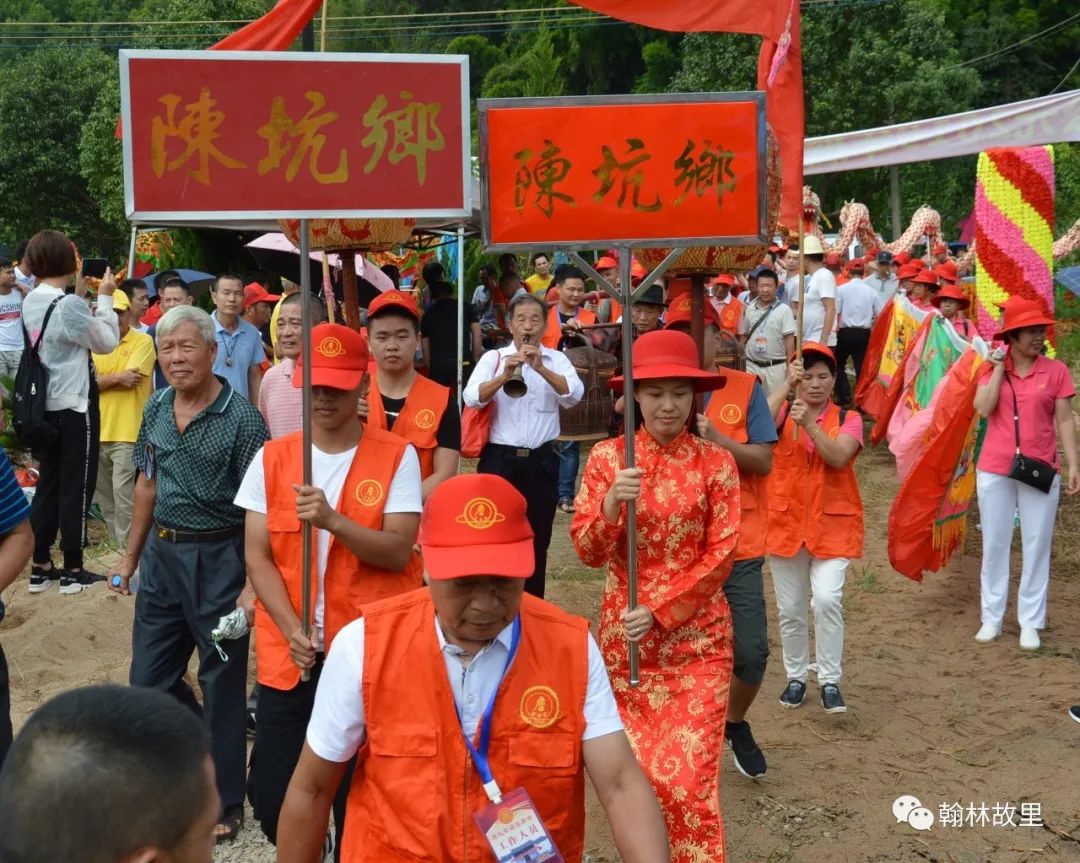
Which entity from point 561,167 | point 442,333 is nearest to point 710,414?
point 561,167

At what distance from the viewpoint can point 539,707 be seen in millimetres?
2740

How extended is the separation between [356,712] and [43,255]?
513cm

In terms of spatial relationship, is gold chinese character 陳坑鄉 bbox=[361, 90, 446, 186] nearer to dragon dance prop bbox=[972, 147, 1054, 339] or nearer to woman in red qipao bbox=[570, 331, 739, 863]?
woman in red qipao bbox=[570, 331, 739, 863]

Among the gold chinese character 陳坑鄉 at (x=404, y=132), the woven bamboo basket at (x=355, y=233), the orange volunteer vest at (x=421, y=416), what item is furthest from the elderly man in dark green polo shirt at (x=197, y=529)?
the woven bamboo basket at (x=355, y=233)

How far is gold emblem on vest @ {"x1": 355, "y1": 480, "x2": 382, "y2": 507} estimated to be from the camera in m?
4.00

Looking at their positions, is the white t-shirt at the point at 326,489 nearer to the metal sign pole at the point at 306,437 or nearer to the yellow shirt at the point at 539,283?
the metal sign pole at the point at 306,437

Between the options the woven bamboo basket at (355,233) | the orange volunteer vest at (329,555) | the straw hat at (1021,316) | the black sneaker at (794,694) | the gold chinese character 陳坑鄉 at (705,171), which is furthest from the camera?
the straw hat at (1021,316)

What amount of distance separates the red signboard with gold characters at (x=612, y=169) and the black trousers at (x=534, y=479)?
2.67 m

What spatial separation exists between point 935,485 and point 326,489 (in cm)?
497

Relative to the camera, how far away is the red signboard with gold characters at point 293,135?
3.75 meters

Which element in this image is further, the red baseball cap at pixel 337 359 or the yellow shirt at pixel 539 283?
the yellow shirt at pixel 539 283

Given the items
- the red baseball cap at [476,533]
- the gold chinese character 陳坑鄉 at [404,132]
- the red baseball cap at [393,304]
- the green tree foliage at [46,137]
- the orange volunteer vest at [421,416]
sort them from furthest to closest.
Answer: the green tree foliage at [46,137], the red baseball cap at [393,304], the orange volunteer vest at [421,416], the gold chinese character 陳坑鄉 at [404,132], the red baseball cap at [476,533]

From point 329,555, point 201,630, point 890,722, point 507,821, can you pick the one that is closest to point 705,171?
point 329,555

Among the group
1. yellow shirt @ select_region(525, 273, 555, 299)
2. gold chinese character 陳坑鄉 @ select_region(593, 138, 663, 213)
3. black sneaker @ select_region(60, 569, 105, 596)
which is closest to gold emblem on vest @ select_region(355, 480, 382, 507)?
gold chinese character 陳坑鄉 @ select_region(593, 138, 663, 213)
